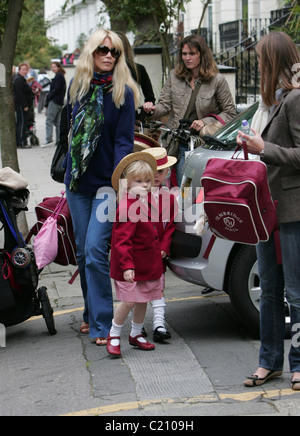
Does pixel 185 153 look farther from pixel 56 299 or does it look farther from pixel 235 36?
pixel 235 36

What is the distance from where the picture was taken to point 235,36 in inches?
1057

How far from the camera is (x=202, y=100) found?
729 centimetres

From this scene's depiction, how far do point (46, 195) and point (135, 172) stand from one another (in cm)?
749

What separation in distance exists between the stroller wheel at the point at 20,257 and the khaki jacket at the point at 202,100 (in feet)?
7.39

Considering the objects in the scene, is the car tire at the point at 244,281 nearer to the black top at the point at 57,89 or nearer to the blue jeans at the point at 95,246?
the blue jeans at the point at 95,246

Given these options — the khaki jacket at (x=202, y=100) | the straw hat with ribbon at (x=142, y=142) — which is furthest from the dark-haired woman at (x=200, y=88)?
the straw hat with ribbon at (x=142, y=142)

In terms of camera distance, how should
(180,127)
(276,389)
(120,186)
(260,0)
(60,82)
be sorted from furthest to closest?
(260,0)
(60,82)
(180,127)
(120,186)
(276,389)

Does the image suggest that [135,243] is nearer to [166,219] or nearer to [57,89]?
[166,219]

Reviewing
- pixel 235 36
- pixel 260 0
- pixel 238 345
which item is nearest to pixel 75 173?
pixel 238 345

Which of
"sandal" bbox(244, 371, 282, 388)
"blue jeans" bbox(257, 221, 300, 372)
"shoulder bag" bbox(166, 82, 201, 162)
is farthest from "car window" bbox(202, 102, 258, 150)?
"sandal" bbox(244, 371, 282, 388)

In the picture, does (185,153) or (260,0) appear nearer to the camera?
(185,153)

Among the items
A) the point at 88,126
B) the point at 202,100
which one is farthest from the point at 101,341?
the point at 202,100
